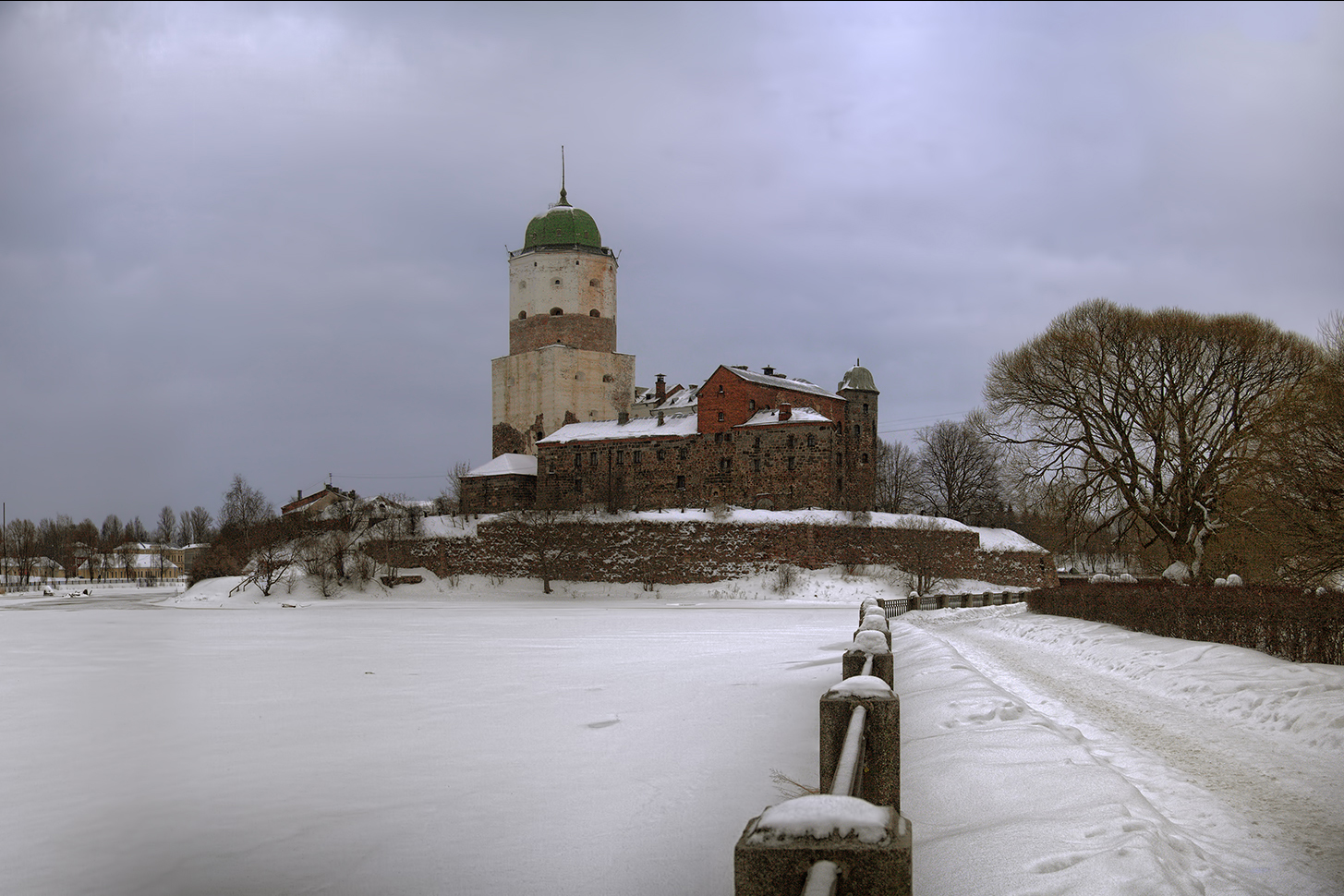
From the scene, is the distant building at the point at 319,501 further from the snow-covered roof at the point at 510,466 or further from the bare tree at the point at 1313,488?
the bare tree at the point at 1313,488

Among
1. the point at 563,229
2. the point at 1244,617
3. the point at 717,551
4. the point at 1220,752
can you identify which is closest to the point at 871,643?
the point at 1220,752

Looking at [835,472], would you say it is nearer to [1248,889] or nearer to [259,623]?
[259,623]

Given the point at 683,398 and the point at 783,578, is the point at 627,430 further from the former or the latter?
the point at 783,578

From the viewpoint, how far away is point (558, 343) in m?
66.9

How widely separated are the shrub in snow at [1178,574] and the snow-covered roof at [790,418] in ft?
91.7

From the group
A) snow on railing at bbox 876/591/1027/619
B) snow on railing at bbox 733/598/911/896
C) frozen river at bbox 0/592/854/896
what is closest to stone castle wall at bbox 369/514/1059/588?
snow on railing at bbox 876/591/1027/619

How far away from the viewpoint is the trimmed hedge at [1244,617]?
12.8m

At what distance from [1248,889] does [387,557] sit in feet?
190

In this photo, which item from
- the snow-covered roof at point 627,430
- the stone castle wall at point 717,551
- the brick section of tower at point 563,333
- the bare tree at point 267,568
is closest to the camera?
the stone castle wall at point 717,551

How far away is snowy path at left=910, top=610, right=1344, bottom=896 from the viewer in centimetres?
562

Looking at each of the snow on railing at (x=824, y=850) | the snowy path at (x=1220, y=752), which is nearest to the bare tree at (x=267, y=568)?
the snowy path at (x=1220, y=752)

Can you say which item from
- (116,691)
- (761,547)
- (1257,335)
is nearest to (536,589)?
(761,547)

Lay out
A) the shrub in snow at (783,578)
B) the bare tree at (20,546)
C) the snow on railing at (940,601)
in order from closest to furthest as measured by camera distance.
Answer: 1. the snow on railing at (940,601)
2. the shrub in snow at (783,578)
3. the bare tree at (20,546)

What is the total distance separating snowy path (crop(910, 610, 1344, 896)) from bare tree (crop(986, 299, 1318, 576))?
15498 mm
